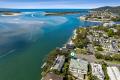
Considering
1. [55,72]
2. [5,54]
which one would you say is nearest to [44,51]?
[5,54]

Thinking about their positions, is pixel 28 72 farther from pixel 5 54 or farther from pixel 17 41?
pixel 17 41

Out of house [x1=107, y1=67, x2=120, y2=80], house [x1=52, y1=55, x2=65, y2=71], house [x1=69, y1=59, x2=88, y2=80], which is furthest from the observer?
house [x1=52, y1=55, x2=65, y2=71]

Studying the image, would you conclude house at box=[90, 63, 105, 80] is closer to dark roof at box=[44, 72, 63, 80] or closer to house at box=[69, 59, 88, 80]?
house at box=[69, 59, 88, 80]

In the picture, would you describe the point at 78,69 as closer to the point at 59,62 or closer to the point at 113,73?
the point at 59,62

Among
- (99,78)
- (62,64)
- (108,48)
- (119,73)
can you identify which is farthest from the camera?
(108,48)

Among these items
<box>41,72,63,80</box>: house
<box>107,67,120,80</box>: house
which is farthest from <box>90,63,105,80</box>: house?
<box>41,72,63,80</box>: house
